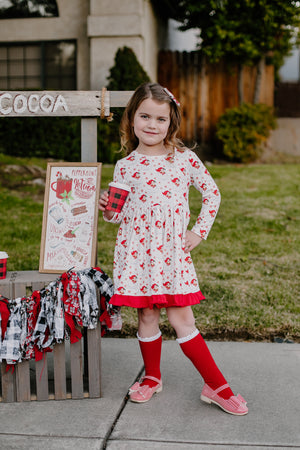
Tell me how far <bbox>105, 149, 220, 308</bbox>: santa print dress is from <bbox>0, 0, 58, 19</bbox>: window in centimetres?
1009

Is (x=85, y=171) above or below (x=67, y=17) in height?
below

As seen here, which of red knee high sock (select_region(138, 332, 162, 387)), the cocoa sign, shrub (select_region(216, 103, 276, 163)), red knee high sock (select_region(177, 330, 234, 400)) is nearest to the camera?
red knee high sock (select_region(177, 330, 234, 400))

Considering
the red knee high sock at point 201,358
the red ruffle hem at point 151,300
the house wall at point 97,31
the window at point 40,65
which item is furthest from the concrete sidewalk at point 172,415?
the window at point 40,65

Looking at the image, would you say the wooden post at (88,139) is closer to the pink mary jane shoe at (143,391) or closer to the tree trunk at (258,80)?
the pink mary jane shoe at (143,391)

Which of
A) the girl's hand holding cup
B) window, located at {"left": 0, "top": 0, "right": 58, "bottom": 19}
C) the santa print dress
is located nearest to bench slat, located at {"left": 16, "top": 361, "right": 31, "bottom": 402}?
the santa print dress

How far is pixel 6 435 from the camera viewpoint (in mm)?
2371

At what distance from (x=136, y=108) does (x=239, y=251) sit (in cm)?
295

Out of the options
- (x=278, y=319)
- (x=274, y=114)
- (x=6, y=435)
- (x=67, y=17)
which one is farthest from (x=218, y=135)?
(x=6, y=435)

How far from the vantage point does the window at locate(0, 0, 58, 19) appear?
459 inches

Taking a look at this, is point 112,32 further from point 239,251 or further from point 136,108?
point 136,108

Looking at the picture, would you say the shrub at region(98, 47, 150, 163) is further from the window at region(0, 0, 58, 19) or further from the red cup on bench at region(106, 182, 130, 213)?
the red cup on bench at region(106, 182, 130, 213)

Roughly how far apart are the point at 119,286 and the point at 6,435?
2.71ft

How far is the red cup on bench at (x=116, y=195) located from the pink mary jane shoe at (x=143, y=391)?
3.04 feet

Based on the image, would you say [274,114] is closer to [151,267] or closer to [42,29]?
[42,29]
